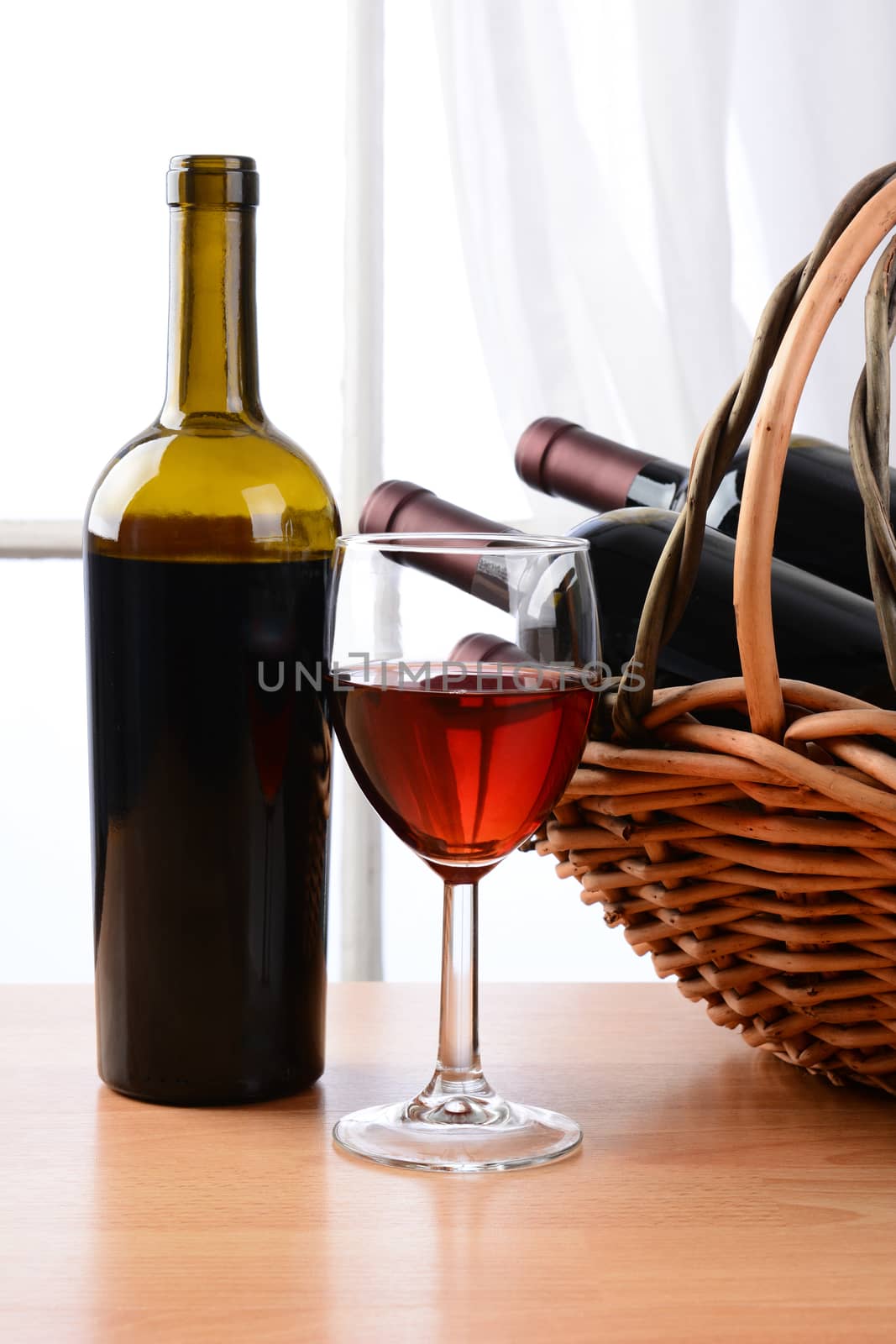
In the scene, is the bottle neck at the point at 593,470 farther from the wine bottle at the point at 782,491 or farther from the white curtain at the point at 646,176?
the white curtain at the point at 646,176

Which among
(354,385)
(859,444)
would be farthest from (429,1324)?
(354,385)

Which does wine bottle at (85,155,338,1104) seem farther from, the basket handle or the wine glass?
the basket handle

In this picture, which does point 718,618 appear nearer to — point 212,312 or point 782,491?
point 782,491

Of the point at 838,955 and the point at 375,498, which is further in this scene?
the point at 375,498

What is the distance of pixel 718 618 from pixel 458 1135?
0.97 ft

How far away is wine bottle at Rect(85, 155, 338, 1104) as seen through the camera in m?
0.65

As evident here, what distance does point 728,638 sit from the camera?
2.49 ft

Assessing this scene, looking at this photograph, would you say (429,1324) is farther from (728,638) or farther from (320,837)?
(728,638)

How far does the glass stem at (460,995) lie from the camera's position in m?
0.63

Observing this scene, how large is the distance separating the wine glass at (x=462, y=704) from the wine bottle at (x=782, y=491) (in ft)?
0.89

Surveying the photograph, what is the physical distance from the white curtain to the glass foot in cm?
137

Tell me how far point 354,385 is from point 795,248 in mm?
620

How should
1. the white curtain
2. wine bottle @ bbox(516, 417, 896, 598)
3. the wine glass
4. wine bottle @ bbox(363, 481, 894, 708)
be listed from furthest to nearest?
the white curtain, wine bottle @ bbox(516, 417, 896, 598), wine bottle @ bbox(363, 481, 894, 708), the wine glass

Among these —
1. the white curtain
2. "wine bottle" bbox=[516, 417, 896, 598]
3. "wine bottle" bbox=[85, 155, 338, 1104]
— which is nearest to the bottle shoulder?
"wine bottle" bbox=[85, 155, 338, 1104]
